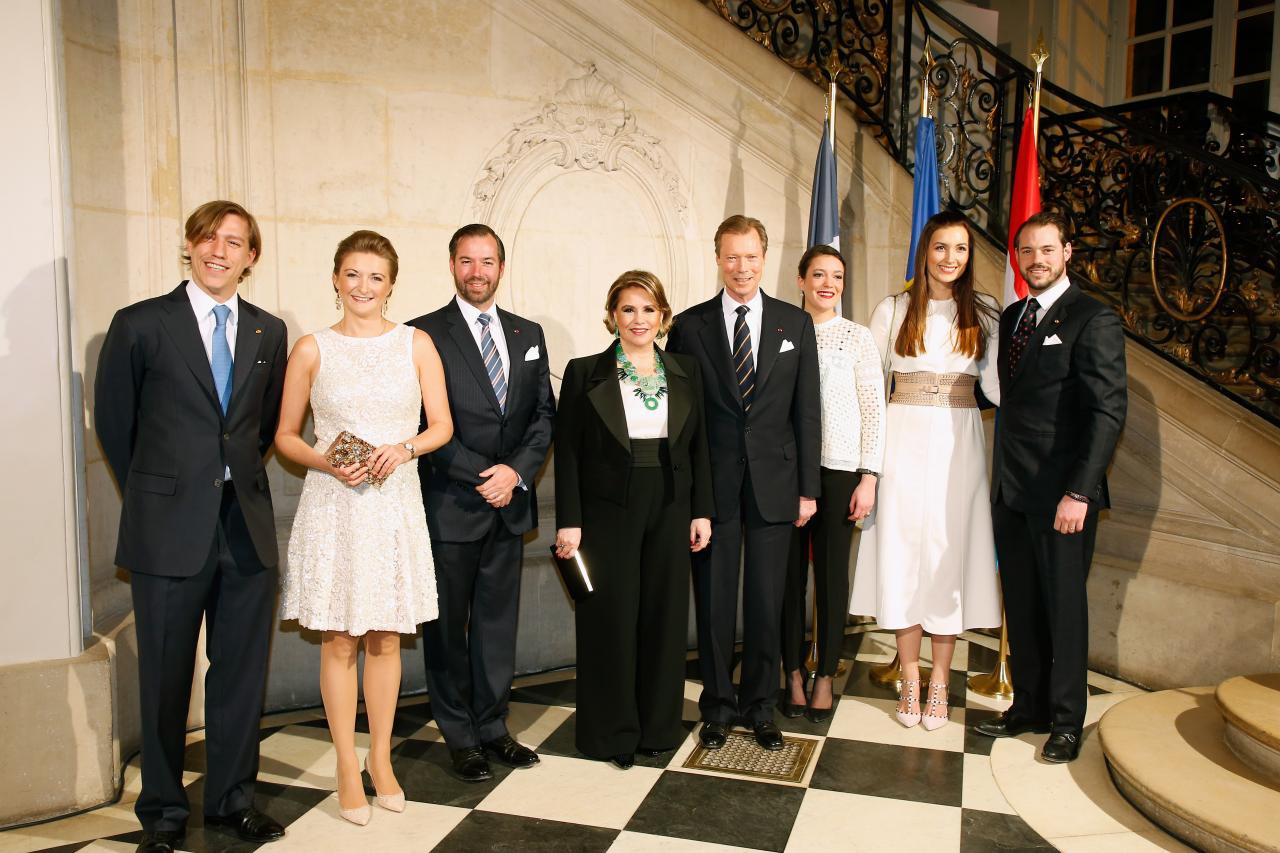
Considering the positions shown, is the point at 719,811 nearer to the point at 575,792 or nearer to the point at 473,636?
the point at 575,792

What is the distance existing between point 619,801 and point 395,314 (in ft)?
7.43

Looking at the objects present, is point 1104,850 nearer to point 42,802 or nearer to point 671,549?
point 671,549

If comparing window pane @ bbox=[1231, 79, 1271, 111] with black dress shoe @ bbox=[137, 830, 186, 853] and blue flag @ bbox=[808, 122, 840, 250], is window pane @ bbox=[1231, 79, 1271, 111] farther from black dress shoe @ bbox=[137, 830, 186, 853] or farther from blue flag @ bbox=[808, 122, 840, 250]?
black dress shoe @ bbox=[137, 830, 186, 853]

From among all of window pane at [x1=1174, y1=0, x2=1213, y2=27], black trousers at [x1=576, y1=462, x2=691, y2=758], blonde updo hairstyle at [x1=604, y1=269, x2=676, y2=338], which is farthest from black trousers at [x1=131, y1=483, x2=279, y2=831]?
window pane at [x1=1174, y1=0, x2=1213, y2=27]

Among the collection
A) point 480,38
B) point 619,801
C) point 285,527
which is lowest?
point 619,801

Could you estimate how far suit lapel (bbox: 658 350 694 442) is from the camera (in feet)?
11.1

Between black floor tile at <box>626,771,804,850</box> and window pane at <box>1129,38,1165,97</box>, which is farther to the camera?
window pane at <box>1129,38,1165,97</box>

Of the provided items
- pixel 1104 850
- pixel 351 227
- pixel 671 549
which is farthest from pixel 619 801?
pixel 351 227

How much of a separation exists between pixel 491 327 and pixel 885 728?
218cm

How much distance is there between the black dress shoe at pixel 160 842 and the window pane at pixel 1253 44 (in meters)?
8.45

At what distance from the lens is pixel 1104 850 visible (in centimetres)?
291

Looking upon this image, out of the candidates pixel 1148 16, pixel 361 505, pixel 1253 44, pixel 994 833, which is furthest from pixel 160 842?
pixel 1148 16

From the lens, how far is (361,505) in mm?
2916

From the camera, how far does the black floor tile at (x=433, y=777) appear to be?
323cm
